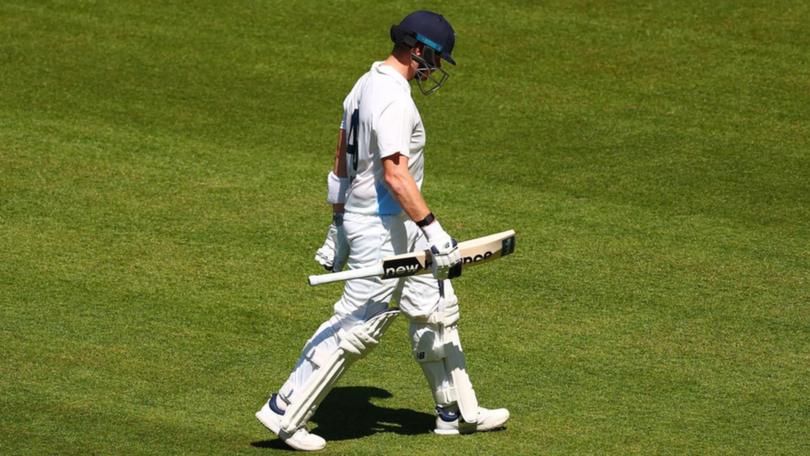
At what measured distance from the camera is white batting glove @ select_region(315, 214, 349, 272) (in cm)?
712

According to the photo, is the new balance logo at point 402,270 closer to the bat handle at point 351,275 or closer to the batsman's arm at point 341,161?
the bat handle at point 351,275

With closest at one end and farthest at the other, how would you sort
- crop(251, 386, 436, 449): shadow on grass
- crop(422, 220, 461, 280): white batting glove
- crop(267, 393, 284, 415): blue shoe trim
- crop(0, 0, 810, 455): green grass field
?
crop(422, 220, 461, 280): white batting glove, crop(267, 393, 284, 415): blue shoe trim, crop(251, 386, 436, 449): shadow on grass, crop(0, 0, 810, 455): green grass field

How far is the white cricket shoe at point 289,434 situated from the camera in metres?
6.71

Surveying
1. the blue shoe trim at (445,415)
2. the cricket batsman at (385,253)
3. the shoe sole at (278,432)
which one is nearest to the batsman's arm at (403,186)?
the cricket batsman at (385,253)

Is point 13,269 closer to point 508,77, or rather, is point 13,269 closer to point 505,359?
point 505,359

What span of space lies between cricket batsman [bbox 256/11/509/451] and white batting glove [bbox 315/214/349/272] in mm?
150

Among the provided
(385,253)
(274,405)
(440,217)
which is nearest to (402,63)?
(385,253)

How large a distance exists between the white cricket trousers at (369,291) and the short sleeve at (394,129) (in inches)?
18.4

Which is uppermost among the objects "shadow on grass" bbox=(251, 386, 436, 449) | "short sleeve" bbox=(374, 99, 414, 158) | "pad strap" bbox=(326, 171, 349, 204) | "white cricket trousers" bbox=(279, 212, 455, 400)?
"short sleeve" bbox=(374, 99, 414, 158)

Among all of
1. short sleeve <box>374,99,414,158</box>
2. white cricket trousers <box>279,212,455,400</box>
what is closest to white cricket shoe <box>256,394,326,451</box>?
white cricket trousers <box>279,212,455,400</box>

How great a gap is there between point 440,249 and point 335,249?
3.31 feet

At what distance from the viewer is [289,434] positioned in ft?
22.0

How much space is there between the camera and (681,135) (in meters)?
11.8

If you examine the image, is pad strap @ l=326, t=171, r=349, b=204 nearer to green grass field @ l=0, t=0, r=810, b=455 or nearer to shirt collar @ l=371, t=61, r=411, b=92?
shirt collar @ l=371, t=61, r=411, b=92
